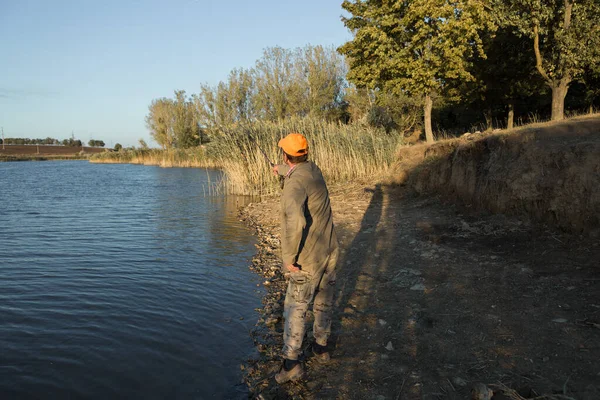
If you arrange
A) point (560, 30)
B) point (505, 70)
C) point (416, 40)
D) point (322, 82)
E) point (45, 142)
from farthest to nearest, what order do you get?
point (45, 142) → point (322, 82) → point (505, 70) → point (416, 40) → point (560, 30)

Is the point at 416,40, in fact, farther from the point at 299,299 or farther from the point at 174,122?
the point at 174,122

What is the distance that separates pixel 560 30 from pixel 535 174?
12.5 meters

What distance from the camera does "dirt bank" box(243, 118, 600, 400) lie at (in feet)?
12.7

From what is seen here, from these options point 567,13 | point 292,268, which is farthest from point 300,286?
point 567,13

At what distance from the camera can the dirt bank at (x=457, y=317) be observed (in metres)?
3.86

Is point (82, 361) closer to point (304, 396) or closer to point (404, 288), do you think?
point (304, 396)

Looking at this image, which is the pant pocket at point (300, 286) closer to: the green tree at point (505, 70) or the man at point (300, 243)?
the man at point (300, 243)

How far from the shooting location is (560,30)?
17.4m

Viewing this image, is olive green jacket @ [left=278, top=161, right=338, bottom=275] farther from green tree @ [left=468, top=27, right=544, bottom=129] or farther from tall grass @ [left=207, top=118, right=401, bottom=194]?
green tree @ [left=468, top=27, right=544, bottom=129]

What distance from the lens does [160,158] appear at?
209 feet

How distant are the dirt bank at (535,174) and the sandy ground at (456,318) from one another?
0.40 metres

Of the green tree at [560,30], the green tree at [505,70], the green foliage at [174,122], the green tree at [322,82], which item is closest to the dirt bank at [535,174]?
the green tree at [560,30]

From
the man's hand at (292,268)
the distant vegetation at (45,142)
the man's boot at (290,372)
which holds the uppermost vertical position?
the distant vegetation at (45,142)

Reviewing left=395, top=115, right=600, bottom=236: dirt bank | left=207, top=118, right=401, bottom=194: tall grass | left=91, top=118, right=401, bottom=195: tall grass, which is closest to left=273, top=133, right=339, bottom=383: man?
left=395, top=115, right=600, bottom=236: dirt bank
